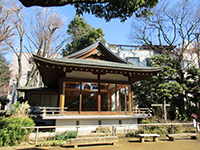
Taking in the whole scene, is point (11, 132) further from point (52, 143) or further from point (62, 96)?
point (62, 96)

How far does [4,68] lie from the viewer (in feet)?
85.7

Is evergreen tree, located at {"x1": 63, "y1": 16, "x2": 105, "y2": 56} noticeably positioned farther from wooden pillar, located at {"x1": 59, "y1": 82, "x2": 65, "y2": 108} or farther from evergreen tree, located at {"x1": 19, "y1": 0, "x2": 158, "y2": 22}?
evergreen tree, located at {"x1": 19, "y1": 0, "x2": 158, "y2": 22}

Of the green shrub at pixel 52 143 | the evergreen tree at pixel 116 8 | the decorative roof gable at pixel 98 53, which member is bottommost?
the green shrub at pixel 52 143

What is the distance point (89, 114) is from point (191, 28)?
18.1 m

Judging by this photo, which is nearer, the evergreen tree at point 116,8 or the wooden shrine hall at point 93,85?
the evergreen tree at point 116,8

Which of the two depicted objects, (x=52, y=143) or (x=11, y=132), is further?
(x=52, y=143)

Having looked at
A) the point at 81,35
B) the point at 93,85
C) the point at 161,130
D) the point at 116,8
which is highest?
the point at 81,35

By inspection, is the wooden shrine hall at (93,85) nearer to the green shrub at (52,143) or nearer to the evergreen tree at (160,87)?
the green shrub at (52,143)

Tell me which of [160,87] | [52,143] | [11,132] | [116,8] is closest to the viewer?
[116,8]

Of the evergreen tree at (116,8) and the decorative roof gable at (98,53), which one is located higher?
the decorative roof gable at (98,53)

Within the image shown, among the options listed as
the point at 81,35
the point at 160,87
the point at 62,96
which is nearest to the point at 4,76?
the point at 81,35

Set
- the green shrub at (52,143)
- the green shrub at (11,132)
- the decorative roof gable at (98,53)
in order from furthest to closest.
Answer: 1. the decorative roof gable at (98,53)
2. the green shrub at (52,143)
3. the green shrub at (11,132)

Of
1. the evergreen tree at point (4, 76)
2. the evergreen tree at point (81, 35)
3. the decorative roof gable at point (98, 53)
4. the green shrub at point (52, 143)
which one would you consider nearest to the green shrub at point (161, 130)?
the green shrub at point (52, 143)

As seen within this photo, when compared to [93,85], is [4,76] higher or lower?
higher
